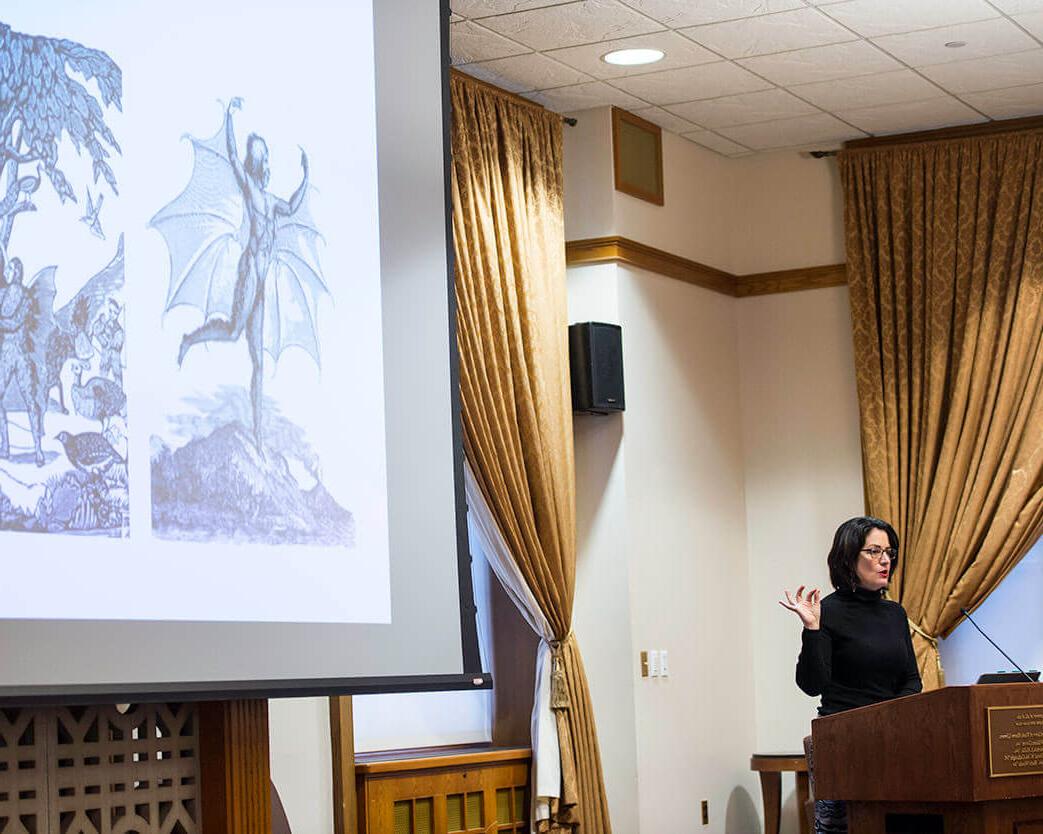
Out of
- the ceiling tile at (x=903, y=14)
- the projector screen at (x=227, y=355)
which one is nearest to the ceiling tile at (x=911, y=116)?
the ceiling tile at (x=903, y=14)

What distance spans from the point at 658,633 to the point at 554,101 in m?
2.36

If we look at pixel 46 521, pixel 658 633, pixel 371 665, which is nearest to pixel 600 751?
pixel 658 633

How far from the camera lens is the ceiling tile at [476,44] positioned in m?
6.12

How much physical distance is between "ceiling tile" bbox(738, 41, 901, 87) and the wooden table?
2972 mm

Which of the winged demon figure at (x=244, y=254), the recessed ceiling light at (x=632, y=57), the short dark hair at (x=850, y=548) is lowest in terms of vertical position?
the short dark hair at (x=850, y=548)

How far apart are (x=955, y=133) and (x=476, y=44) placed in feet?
8.74

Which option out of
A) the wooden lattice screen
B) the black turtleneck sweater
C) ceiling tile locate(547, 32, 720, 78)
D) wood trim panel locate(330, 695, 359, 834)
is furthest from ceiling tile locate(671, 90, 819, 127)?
the wooden lattice screen

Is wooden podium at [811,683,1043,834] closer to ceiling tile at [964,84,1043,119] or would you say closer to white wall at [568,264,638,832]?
white wall at [568,264,638,832]

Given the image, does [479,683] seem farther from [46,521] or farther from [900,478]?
[900,478]

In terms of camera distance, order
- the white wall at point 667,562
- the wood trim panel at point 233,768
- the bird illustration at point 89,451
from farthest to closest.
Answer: the white wall at point 667,562 → the wood trim panel at point 233,768 → the bird illustration at point 89,451

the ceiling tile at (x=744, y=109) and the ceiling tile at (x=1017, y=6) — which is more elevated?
the ceiling tile at (x=1017, y=6)

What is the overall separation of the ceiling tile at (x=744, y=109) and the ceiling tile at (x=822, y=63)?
9.3 inches

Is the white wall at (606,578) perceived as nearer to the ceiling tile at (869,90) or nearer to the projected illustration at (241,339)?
the ceiling tile at (869,90)

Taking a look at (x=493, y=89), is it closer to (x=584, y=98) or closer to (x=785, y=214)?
(x=584, y=98)
